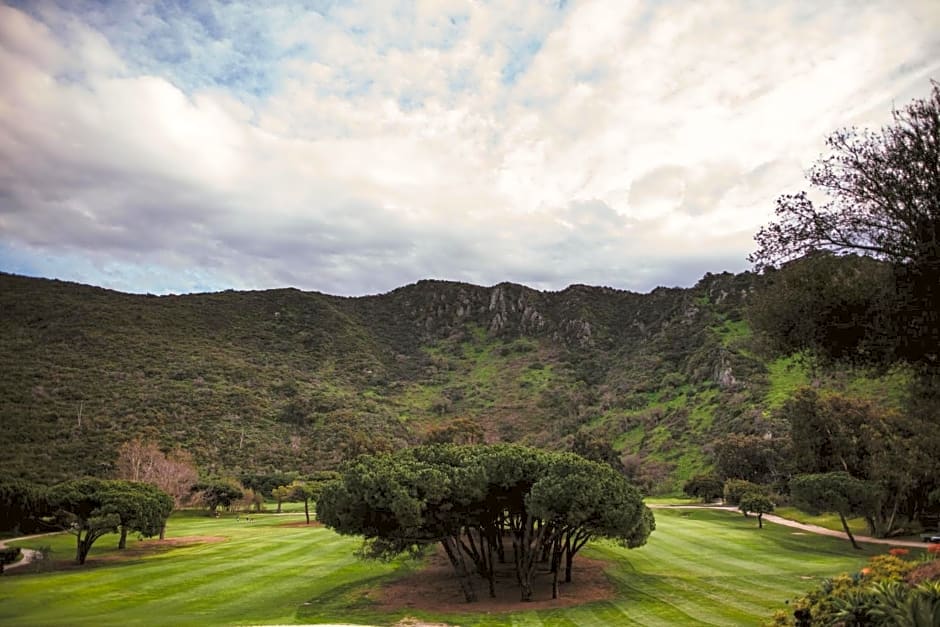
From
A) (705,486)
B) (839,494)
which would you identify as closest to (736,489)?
(705,486)

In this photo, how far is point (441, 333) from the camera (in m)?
190

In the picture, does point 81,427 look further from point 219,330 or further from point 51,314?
point 219,330

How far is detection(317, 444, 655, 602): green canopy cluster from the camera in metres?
22.4

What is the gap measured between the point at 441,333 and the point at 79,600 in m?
165

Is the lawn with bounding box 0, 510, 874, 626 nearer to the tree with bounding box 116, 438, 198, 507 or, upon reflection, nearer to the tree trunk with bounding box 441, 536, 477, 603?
the tree trunk with bounding box 441, 536, 477, 603

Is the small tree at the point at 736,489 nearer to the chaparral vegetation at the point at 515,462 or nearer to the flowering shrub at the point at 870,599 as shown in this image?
the chaparral vegetation at the point at 515,462

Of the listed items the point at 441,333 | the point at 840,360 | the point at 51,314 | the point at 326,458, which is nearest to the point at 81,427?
the point at 326,458

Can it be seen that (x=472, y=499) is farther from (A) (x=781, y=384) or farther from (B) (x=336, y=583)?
(A) (x=781, y=384)

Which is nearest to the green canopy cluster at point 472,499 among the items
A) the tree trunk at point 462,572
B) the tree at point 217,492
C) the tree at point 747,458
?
the tree trunk at point 462,572

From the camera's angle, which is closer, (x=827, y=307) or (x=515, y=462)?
(x=827, y=307)

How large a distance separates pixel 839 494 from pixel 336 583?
31847 mm

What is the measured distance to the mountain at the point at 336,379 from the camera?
8069cm

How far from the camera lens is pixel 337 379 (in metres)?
133

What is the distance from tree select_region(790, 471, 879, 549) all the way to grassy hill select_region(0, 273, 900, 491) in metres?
8.22
